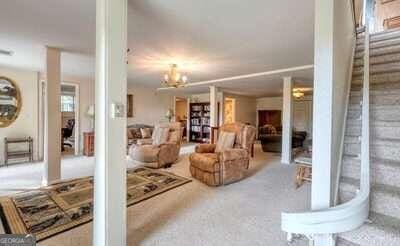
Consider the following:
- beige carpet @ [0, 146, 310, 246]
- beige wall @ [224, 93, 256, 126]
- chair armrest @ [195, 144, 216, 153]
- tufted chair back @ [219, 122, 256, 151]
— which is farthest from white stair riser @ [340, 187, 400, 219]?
beige wall @ [224, 93, 256, 126]

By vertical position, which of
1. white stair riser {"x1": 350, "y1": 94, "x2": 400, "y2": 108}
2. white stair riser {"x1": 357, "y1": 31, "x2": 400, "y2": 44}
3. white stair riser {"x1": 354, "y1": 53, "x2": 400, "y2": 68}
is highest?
white stair riser {"x1": 357, "y1": 31, "x2": 400, "y2": 44}

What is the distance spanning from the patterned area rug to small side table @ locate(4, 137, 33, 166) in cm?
262

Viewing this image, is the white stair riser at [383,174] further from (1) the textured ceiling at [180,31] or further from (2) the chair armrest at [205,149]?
(2) the chair armrest at [205,149]

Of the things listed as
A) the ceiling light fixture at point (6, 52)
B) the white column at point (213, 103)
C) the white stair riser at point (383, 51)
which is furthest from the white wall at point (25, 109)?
the white stair riser at point (383, 51)

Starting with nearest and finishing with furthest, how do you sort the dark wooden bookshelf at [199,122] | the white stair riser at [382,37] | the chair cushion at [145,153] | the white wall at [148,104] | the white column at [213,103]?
1. the white stair riser at [382,37]
2. the chair cushion at [145,153]
3. the white column at [213,103]
4. the white wall at [148,104]
5. the dark wooden bookshelf at [199,122]

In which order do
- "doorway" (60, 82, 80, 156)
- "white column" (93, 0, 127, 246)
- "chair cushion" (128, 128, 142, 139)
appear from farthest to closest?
"doorway" (60, 82, 80, 156) → "chair cushion" (128, 128, 142, 139) → "white column" (93, 0, 127, 246)

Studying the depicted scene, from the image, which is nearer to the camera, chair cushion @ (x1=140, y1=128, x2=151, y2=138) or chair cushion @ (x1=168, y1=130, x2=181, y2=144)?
chair cushion @ (x1=168, y1=130, x2=181, y2=144)

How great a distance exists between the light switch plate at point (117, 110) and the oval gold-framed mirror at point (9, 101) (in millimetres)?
5162

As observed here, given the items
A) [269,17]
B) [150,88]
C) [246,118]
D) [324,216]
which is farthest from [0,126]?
[246,118]

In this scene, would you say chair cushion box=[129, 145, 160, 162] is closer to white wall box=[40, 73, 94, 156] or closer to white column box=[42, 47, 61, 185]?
white column box=[42, 47, 61, 185]

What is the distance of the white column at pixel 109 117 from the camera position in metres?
1.71

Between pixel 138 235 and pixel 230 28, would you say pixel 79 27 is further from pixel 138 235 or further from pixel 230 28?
pixel 138 235

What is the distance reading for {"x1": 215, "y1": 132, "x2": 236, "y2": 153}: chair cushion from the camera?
4.56 metres

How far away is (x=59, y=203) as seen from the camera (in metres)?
2.96
